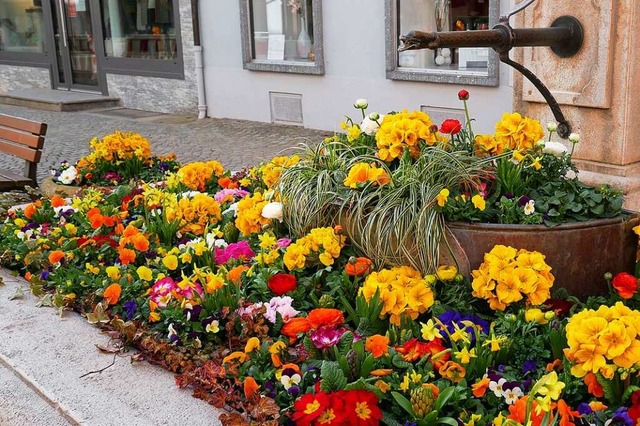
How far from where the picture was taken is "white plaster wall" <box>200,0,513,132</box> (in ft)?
28.6

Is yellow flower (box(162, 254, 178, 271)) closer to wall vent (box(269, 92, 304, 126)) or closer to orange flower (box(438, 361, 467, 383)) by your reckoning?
orange flower (box(438, 361, 467, 383))

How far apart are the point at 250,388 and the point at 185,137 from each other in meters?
8.19

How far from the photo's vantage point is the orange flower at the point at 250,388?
232 centimetres

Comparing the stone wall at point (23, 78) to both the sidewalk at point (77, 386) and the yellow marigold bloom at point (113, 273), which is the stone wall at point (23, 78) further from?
the sidewalk at point (77, 386)

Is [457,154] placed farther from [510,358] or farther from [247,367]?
[247,367]

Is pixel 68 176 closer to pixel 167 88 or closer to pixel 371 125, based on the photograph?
pixel 371 125

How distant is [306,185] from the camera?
3.19 metres

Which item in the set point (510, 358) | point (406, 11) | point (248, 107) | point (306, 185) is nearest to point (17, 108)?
point (248, 107)

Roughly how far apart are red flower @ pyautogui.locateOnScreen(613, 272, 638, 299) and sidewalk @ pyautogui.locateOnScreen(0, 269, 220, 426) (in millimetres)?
1283

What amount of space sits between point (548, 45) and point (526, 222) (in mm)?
690

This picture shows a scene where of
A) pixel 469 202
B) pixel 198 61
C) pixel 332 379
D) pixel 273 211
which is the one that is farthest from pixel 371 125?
pixel 198 61

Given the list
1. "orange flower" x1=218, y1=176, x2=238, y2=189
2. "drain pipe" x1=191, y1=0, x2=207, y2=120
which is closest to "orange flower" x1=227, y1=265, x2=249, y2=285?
"orange flower" x1=218, y1=176, x2=238, y2=189

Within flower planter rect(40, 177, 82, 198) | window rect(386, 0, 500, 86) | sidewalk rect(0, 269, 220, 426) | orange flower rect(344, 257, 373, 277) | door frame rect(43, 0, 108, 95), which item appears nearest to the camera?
sidewalk rect(0, 269, 220, 426)

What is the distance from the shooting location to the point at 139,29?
1322 cm
